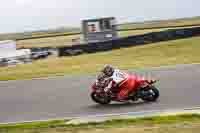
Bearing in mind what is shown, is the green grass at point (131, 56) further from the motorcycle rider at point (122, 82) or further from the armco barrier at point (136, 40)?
the motorcycle rider at point (122, 82)

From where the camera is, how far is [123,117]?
9.68 meters

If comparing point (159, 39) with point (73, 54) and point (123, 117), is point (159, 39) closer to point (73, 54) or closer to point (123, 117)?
point (73, 54)

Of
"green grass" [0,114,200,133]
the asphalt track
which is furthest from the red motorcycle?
"green grass" [0,114,200,133]

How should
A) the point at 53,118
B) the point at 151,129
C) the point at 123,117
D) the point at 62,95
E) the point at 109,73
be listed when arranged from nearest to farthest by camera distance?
the point at 151,129, the point at 123,117, the point at 53,118, the point at 109,73, the point at 62,95

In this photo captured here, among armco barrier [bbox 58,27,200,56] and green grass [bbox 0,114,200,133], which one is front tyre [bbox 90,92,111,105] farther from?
armco barrier [bbox 58,27,200,56]

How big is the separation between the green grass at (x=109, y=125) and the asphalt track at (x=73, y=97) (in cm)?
137

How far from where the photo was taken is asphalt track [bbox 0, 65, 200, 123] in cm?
1120

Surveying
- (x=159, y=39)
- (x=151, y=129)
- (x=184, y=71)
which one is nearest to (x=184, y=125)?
(x=151, y=129)

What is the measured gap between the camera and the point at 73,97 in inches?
522

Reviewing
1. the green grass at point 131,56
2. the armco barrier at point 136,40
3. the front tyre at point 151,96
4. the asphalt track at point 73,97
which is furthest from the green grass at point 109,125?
the armco barrier at point 136,40

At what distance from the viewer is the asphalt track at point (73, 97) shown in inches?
441

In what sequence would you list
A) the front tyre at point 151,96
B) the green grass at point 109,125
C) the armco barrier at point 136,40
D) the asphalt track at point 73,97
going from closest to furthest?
1. the green grass at point 109,125
2. the asphalt track at point 73,97
3. the front tyre at point 151,96
4. the armco barrier at point 136,40

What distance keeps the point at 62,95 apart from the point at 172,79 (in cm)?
332

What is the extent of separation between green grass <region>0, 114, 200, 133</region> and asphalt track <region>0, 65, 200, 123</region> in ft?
4.49
